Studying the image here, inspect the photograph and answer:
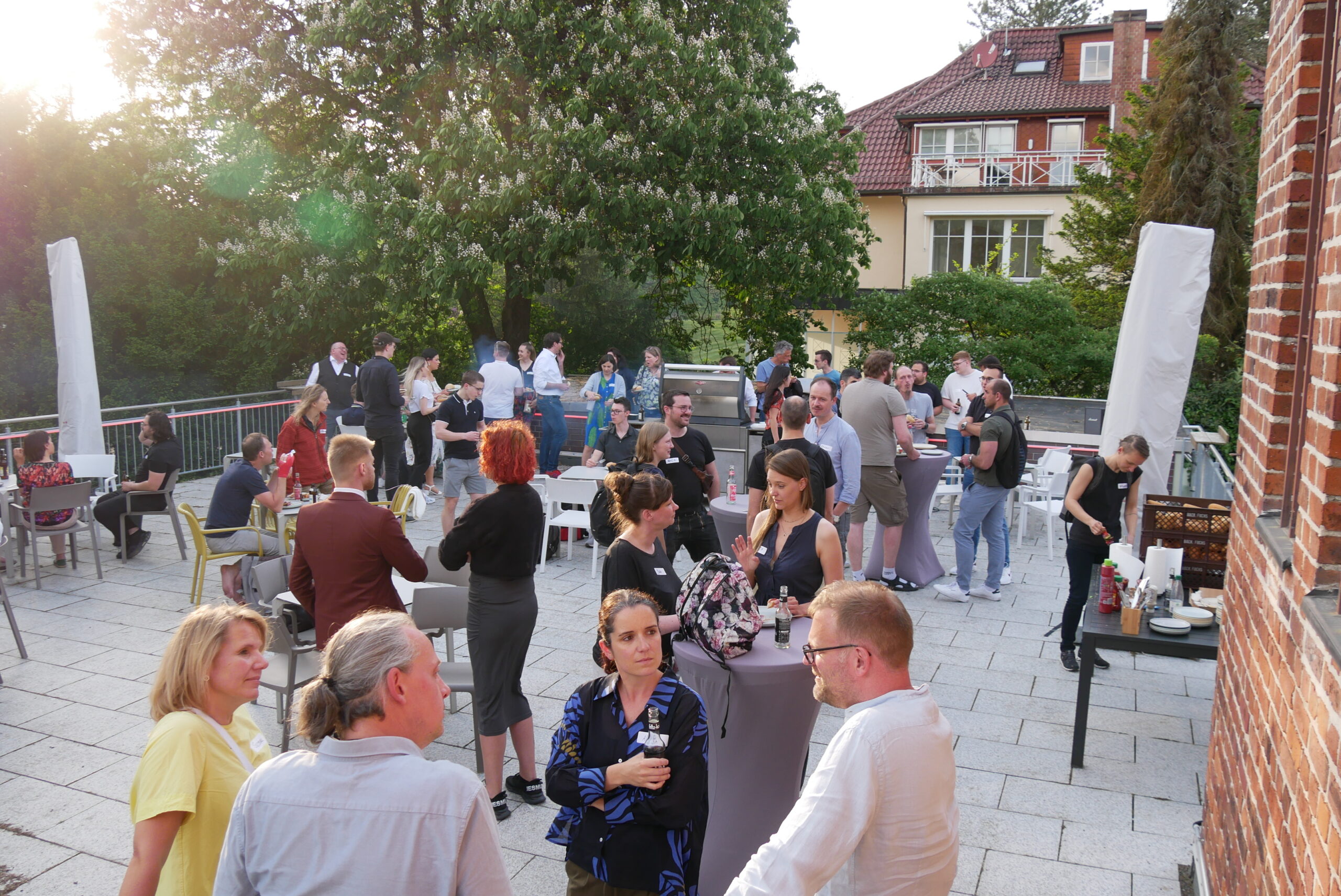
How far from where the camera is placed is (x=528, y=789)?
4781 millimetres

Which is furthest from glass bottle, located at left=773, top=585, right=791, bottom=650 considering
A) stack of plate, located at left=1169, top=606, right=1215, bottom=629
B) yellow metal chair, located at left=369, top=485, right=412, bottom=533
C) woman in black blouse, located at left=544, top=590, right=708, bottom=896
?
yellow metal chair, located at left=369, top=485, right=412, bottom=533

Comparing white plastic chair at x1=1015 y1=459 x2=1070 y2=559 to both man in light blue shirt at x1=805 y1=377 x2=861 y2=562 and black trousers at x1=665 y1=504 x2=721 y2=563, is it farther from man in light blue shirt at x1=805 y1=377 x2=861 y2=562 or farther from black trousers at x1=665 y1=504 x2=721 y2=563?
black trousers at x1=665 y1=504 x2=721 y2=563

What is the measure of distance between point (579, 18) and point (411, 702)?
14.9 metres

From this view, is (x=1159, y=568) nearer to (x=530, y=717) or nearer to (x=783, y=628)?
(x=783, y=628)

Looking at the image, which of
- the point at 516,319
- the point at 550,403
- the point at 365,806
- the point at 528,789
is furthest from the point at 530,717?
the point at 516,319

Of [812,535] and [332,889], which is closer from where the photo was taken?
[332,889]

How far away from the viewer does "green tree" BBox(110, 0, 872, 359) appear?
1473 cm

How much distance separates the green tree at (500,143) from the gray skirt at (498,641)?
1078cm

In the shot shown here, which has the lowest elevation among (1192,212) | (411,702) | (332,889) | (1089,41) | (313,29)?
(332,889)

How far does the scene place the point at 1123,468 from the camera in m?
6.34

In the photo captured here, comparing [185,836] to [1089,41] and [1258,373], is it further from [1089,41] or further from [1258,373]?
[1089,41]

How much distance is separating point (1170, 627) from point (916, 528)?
3581 mm

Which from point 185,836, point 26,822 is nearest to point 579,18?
point 26,822

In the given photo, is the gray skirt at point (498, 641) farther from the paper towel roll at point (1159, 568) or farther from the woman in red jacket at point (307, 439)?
the woman in red jacket at point (307, 439)
